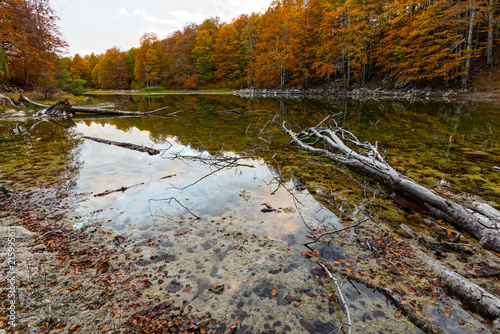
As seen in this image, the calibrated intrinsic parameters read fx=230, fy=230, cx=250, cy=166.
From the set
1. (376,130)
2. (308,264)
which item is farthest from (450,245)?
(376,130)

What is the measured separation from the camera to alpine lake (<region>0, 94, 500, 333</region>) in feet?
8.50

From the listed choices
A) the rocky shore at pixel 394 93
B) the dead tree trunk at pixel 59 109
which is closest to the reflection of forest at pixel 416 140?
the dead tree trunk at pixel 59 109

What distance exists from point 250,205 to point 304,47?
1805 inches

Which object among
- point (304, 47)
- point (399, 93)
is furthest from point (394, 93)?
point (304, 47)

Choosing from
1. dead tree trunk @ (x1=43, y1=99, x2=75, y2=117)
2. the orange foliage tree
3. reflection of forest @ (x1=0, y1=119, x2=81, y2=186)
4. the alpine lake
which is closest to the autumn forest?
the orange foliage tree

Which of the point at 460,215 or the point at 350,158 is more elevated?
the point at 350,158

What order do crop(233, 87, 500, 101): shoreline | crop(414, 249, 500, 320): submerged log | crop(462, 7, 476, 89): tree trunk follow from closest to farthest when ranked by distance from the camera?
crop(414, 249, 500, 320): submerged log → crop(462, 7, 476, 89): tree trunk → crop(233, 87, 500, 101): shoreline

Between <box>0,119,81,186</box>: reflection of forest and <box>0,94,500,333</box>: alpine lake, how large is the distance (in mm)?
37

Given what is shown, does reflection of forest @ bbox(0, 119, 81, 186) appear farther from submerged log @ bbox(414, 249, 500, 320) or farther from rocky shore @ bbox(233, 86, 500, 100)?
rocky shore @ bbox(233, 86, 500, 100)

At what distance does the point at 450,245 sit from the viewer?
3.52 meters

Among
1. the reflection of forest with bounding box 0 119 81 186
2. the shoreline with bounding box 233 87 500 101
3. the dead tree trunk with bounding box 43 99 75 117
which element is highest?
the shoreline with bounding box 233 87 500 101

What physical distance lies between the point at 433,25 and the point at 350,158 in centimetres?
3040

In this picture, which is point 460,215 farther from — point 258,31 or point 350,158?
point 258,31

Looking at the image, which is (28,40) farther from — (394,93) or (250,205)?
(394,93)
